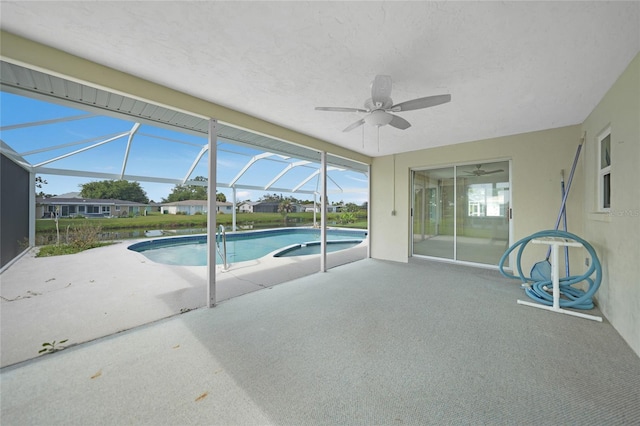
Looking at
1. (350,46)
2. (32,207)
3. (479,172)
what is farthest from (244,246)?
(350,46)

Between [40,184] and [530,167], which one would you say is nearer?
[530,167]

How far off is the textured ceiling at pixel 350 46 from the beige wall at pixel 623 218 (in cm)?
26

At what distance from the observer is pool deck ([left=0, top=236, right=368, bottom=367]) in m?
2.33

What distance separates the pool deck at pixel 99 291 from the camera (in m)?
2.33

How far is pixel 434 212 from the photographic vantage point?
17.9 ft

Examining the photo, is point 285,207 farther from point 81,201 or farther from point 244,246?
point 81,201

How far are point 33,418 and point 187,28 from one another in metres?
2.71

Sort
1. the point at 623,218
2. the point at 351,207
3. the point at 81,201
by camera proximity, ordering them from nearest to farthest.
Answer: the point at 623,218 < the point at 81,201 < the point at 351,207

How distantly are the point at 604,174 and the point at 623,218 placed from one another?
113 centimetres

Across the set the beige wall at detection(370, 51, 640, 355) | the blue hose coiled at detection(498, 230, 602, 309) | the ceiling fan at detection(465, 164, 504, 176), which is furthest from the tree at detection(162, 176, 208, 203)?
the blue hose coiled at detection(498, 230, 602, 309)

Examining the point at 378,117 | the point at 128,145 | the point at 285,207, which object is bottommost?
the point at 285,207

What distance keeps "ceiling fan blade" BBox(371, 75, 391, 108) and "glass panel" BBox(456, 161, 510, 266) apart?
366 cm

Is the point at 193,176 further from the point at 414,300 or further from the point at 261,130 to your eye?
the point at 414,300

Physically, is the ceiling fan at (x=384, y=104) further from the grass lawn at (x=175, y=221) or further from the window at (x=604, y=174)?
the grass lawn at (x=175, y=221)
